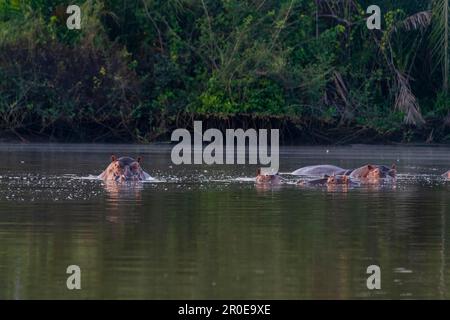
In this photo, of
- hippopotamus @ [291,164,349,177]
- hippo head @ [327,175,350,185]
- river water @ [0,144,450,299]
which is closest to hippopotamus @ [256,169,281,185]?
river water @ [0,144,450,299]

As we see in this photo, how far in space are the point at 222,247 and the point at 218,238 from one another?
80 centimetres

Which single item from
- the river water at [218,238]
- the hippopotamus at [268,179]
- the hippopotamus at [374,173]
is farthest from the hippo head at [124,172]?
the hippopotamus at [374,173]

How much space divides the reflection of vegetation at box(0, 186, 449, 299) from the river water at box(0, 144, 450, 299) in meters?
0.01

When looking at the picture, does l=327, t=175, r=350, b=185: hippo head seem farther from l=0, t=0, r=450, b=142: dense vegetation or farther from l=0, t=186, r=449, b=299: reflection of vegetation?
l=0, t=0, r=450, b=142: dense vegetation

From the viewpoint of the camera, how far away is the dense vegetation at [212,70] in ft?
134

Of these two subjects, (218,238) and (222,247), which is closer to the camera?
(222,247)

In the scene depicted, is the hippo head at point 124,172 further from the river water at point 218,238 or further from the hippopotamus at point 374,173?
the hippopotamus at point 374,173

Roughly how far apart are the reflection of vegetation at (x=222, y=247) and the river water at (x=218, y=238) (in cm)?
1

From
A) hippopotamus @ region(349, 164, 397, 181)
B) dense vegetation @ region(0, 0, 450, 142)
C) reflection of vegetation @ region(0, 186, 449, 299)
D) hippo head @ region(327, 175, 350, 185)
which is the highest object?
dense vegetation @ region(0, 0, 450, 142)

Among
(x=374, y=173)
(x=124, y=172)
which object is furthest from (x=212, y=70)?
(x=124, y=172)

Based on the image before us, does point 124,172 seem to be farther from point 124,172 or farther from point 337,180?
point 337,180

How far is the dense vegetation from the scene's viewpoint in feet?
134

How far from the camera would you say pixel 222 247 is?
13.1 metres

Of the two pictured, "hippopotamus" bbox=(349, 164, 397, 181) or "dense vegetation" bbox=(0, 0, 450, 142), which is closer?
"hippopotamus" bbox=(349, 164, 397, 181)
